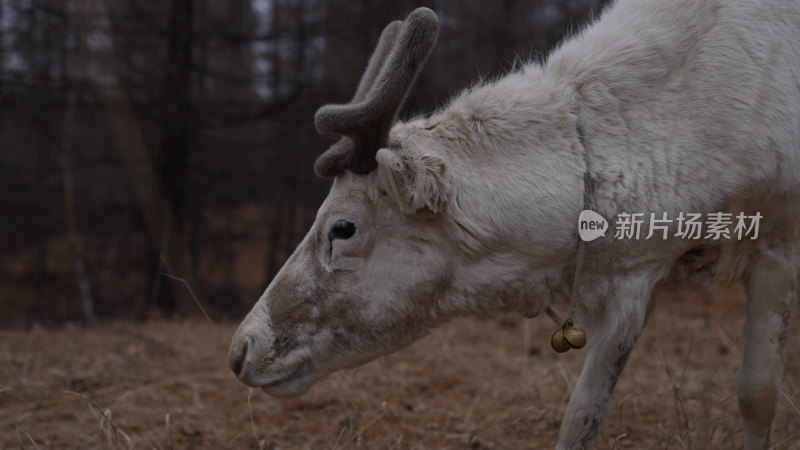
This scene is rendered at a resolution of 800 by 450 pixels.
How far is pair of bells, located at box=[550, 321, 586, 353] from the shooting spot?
9.20 ft

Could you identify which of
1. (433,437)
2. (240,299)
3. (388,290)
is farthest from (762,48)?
(240,299)

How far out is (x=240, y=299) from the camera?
11445mm

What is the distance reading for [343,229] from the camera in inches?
113

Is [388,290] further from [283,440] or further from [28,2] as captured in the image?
[28,2]

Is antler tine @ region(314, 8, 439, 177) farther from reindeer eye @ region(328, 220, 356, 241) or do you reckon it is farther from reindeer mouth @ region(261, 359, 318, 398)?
reindeer mouth @ region(261, 359, 318, 398)

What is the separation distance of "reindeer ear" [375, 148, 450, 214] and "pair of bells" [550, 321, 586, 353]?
2.20 ft

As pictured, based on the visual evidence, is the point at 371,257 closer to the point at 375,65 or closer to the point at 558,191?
A: the point at 558,191

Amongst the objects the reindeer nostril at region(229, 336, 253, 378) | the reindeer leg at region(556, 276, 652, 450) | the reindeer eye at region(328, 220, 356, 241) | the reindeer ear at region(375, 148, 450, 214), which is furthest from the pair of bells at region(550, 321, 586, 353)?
the reindeer nostril at region(229, 336, 253, 378)

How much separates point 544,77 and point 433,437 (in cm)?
196

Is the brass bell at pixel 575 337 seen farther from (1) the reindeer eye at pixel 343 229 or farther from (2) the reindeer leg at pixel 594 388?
(1) the reindeer eye at pixel 343 229

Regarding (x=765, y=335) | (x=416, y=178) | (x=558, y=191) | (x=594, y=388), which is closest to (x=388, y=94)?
(x=416, y=178)

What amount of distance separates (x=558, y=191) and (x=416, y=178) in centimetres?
50

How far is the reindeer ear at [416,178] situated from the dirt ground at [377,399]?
1.07 metres

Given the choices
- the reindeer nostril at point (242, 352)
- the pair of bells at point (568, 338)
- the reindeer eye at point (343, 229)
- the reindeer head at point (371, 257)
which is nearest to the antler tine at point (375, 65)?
the reindeer head at point (371, 257)
